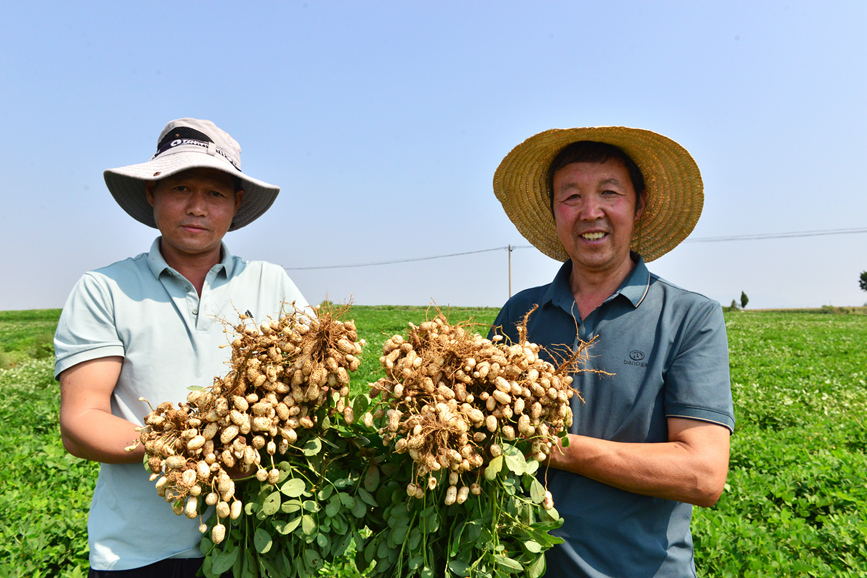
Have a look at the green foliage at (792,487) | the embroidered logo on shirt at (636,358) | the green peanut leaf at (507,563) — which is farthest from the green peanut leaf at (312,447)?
the green foliage at (792,487)

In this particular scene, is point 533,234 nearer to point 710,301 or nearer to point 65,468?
point 710,301

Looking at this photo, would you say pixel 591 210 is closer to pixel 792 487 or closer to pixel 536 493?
pixel 536 493

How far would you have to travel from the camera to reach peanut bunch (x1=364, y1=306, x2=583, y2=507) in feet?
4.40

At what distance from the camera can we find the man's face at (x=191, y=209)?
1.89m

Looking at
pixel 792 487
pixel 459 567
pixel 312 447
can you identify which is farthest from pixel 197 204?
pixel 792 487

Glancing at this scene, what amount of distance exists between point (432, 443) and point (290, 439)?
0.40 meters

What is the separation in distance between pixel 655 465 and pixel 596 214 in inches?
34.2

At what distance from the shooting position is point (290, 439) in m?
1.45

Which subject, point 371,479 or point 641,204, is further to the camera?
point 641,204

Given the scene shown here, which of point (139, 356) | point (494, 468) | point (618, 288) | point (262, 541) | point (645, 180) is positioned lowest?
point (262, 541)

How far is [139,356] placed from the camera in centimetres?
178

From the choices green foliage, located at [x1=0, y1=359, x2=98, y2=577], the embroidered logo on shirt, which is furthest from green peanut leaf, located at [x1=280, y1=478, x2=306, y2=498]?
green foliage, located at [x1=0, y1=359, x2=98, y2=577]

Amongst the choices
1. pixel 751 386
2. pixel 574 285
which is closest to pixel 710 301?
pixel 574 285

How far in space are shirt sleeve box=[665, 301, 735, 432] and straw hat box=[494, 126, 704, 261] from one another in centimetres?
66
